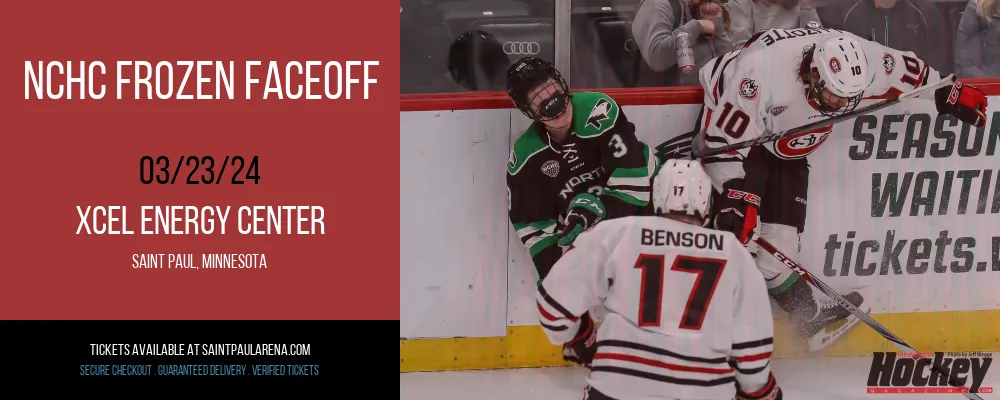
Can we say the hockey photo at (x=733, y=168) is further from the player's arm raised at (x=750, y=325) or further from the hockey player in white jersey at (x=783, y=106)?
the player's arm raised at (x=750, y=325)

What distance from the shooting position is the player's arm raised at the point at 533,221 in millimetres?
3137

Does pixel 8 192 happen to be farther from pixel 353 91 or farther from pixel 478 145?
pixel 478 145

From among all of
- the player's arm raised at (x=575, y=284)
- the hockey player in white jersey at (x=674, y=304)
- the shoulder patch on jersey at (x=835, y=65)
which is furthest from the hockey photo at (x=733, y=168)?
the hockey player in white jersey at (x=674, y=304)

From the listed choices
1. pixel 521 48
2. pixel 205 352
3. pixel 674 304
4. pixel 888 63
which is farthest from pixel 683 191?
pixel 205 352

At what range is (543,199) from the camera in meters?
3.14

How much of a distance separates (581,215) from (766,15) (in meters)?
0.78

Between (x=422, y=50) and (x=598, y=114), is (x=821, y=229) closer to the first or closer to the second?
(x=598, y=114)

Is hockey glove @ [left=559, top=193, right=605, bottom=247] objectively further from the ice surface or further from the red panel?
the ice surface

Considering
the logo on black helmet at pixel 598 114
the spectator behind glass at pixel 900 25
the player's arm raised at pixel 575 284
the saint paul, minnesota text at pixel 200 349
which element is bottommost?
the saint paul, minnesota text at pixel 200 349

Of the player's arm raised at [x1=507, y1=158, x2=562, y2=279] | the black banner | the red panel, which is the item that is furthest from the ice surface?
the red panel

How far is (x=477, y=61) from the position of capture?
3123 millimetres

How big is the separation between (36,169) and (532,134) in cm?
138

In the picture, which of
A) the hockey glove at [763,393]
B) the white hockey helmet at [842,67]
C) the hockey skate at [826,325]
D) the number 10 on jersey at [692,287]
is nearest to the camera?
the number 10 on jersey at [692,287]

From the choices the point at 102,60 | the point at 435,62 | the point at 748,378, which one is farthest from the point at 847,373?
the point at 102,60
